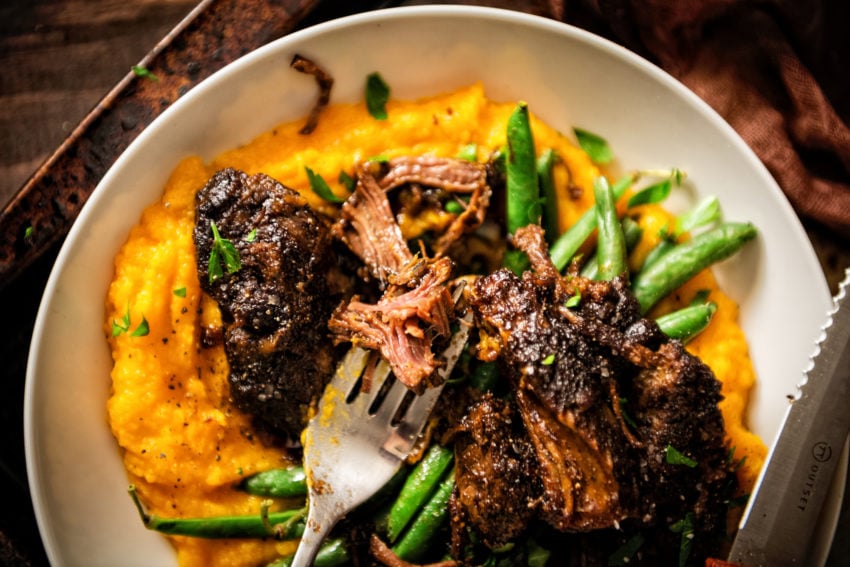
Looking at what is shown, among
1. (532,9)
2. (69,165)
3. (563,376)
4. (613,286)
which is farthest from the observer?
(532,9)

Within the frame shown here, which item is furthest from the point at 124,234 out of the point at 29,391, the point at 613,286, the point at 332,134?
the point at 613,286

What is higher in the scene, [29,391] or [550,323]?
[550,323]

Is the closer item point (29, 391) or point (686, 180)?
point (29, 391)

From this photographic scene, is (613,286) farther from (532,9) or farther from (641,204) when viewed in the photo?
(532,9)

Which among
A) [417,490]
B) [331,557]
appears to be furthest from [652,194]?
[331,557]

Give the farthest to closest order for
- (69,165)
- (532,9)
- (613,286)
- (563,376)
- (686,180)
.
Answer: (532,9) < (686,180) < (69,165) < (613,286) < (563,376)

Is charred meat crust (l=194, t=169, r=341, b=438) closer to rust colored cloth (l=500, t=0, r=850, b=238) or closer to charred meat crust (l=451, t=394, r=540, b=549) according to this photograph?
charred meat crust (l=451, t=394, r=540, b=549)

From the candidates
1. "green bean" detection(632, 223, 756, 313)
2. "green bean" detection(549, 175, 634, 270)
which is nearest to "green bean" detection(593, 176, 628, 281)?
"green bean" detection(549, 175, 634, 270)
